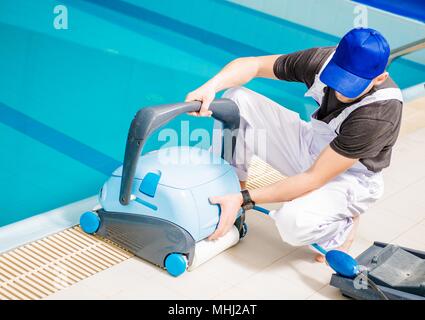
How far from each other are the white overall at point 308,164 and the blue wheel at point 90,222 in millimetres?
645

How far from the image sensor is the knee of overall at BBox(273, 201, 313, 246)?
260 centimetres

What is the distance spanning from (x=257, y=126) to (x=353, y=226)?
57 centimetres

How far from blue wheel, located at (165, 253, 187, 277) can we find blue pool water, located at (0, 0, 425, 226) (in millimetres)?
1001

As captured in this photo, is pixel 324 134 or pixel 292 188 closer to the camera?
pixel 292 188

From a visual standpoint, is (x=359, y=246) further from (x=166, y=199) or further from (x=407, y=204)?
(x=166, y=199)

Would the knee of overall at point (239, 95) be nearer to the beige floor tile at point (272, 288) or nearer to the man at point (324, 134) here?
the man at point (324, 134)

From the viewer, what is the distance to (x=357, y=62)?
8.09ft

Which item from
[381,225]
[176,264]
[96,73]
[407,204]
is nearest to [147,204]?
[176,264]

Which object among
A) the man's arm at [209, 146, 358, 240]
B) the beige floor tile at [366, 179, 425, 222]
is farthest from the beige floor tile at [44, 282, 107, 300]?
the beige floor tile at [366, 179, 425, 222]

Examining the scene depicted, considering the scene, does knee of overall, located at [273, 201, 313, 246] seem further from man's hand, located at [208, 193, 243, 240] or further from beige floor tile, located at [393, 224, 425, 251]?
beige floor tile, located at [393, 224, 425, 251]

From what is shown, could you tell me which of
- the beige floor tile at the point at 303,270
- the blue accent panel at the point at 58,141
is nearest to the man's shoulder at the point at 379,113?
the beige floor tile at the point at 303,270

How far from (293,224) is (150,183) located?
0.54 m
